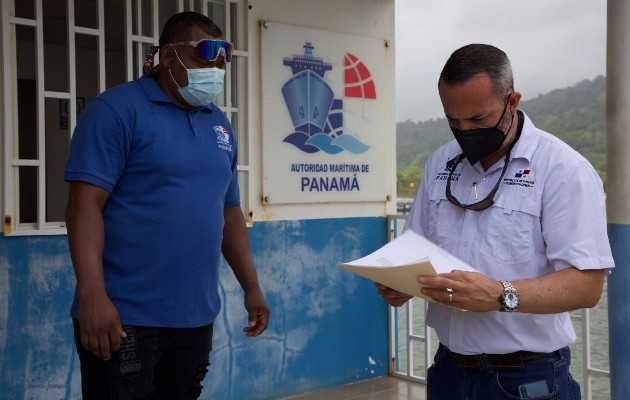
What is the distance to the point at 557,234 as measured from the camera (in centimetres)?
190

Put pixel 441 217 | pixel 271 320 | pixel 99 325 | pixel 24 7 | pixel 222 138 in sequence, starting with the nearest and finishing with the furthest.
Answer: pixel 441 217, pixel 99 325, pixel 222 138, pixel 271 320, pixel 24 7

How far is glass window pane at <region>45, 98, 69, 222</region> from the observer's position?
901 centimetres

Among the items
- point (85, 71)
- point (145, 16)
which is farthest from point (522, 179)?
point (85, 71)

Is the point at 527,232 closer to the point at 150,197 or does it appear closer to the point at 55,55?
the point at 150,197

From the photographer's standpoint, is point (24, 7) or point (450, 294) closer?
point (450, 294)

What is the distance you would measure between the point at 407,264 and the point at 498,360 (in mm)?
443

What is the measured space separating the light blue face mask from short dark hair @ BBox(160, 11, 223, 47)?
0.23ft

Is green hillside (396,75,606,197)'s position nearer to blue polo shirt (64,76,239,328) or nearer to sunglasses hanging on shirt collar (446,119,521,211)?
blue polo shirt (64,76,239,328)

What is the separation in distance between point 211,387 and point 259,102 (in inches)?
73.5

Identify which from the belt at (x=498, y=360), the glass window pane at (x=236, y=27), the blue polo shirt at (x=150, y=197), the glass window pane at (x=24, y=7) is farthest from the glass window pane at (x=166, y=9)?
the belt at (x=498, y=360)

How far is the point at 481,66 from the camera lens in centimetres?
199

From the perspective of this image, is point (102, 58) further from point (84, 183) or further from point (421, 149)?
point (421, 149)

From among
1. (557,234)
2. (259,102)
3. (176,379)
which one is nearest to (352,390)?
(259,102)

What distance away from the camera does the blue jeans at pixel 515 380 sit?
6.57 feet
